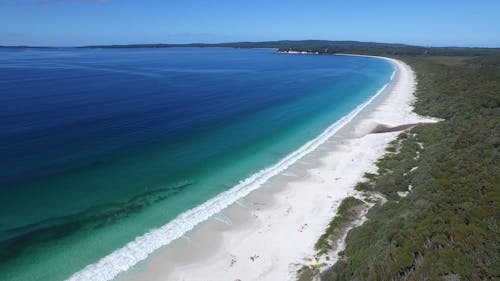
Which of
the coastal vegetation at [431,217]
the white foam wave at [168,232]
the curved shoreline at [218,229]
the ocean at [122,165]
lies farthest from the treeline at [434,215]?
the ocean at [122,165]

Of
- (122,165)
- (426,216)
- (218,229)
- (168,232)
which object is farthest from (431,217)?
(122,165)

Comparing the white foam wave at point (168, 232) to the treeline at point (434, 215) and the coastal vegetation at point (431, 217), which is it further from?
the treeline at point (434, 215)

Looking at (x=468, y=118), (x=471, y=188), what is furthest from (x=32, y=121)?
(x=468, y=118)

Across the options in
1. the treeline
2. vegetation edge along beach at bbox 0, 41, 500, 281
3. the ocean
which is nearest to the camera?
the treeline

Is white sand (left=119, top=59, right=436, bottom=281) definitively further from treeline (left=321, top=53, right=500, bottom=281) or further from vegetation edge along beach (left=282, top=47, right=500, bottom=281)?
treeline (left=321, top=53, right=500, bottom=281)

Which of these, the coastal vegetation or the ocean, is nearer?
the coastal vegetation

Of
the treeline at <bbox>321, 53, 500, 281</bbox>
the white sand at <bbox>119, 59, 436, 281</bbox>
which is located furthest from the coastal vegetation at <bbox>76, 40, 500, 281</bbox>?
the white sand at <bbox>119, 59, 436, 281</bbox>

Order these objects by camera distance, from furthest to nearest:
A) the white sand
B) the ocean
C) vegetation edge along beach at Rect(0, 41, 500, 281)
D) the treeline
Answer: the ocean
the white sand
vegetation edge along beach at Rect(0, 41, 500, 281)
the treeline
